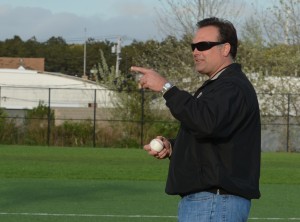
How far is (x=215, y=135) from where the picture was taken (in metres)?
5.39

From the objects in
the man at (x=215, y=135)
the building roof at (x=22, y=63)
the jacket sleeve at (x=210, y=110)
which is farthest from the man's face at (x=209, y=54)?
the building roof at (x=22, y=63)

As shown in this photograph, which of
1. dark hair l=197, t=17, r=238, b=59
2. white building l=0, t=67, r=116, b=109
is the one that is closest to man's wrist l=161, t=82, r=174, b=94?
dark hair l=197, t=17, r=238, b=59

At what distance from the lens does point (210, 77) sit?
5754 mm

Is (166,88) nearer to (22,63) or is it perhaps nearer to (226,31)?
(226,31)

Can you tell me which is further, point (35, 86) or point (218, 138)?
point (35, 86)

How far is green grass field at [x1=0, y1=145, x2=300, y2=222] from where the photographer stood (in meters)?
13.5

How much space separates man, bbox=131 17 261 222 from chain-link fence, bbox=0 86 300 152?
32.9 meters

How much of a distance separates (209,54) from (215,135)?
581 millimetres

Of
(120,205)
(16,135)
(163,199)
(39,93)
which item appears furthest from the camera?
(39,93)

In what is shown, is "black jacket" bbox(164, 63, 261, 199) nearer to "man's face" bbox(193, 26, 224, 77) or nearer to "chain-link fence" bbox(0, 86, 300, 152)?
"man's face" bbox(193, 26, 224, 77)

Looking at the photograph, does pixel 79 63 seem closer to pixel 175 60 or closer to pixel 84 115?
pixel 84 115

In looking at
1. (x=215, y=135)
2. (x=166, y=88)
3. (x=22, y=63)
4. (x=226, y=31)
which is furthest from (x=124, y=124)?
(x=22, y=63)

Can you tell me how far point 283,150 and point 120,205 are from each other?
1054 inches

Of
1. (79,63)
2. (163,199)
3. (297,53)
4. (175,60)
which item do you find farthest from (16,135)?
(79,63)
